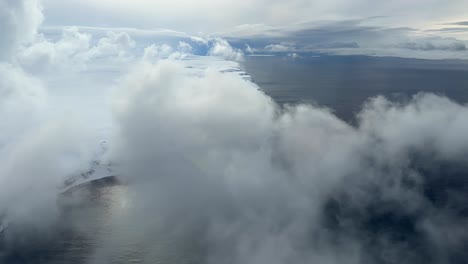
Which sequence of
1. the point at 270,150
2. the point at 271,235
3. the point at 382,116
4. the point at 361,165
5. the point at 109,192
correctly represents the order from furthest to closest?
the point at 382,116
the point at 270,150
the point at 361,165
the point at 109,192
the point at 271,235

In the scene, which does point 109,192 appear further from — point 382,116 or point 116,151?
point 382,116

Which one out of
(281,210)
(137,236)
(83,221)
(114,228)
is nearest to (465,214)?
(281,210)

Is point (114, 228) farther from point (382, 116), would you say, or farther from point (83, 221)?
point (382, 116)

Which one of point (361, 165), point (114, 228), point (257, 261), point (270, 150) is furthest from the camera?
point (270, 150)

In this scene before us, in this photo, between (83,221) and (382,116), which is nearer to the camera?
(83,221)

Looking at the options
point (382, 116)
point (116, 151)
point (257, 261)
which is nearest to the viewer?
point (257, 261)

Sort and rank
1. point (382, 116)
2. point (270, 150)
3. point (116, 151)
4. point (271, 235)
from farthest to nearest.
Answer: point (382, 116)
point (116, 151)
point (270, 150)
point (271, 235)

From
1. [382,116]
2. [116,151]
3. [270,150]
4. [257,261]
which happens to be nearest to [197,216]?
[257,261]

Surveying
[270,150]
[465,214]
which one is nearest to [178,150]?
[270,150]

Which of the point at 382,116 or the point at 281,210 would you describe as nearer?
the point at 281,210
